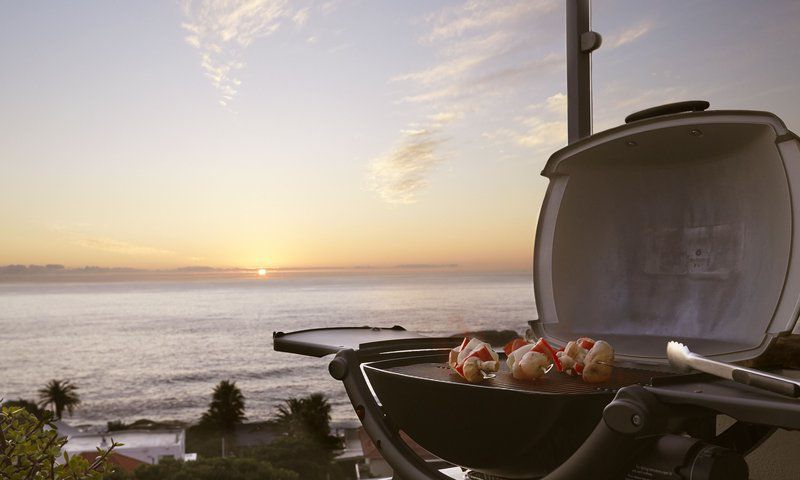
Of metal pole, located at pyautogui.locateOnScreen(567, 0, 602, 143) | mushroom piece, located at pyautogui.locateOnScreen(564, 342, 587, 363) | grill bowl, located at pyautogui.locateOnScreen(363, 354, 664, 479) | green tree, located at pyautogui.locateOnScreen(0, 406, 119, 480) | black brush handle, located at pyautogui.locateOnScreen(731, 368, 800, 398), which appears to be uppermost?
metal pole, located at pyautogui.locateOnScreen(567, 0, 602, 143)

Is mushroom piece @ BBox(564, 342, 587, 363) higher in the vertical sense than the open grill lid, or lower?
lower

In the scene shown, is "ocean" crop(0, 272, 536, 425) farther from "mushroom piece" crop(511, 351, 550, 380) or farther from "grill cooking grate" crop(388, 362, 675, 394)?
"mushroom piece" crop(511, 351, 550, 380)

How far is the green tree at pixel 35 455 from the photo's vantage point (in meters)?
1.12

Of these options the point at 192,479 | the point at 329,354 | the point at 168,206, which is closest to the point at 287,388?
the point at 168,206

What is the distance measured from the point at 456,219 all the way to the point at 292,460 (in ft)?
34.6

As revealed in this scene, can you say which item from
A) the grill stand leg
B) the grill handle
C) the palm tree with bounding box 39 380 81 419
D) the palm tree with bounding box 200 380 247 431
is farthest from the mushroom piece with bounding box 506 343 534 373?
the palm tree with bounding box 39 380 81 419

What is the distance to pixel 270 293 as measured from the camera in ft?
156

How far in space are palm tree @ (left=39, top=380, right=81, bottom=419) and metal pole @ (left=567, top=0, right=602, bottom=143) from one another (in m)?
28.5

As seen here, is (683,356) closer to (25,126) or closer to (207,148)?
(25,126)

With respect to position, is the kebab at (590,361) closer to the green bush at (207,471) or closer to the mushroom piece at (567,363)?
the mushroom piece at (567,363)

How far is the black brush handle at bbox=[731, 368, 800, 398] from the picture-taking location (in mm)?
644

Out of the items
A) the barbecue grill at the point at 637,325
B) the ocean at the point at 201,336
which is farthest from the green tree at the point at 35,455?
the ocean at the point at 201,336

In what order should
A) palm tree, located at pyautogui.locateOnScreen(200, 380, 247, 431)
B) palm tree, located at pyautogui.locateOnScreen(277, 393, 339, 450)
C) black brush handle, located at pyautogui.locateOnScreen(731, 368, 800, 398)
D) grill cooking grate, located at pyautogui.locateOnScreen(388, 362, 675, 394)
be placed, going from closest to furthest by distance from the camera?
1. black brush handle, located at pyautogui.locateOnScreen(731, 368, 800, 398)
2. grill cooking grate, located at pyautogui.locateOnScreen(388, 362, 675, 394)
3. palm tree, located at pyautogui.locateOnScreen(277, 393, 339, 450)
4. palm tree, located at pyautogui.locateOnScreen(200, 380, 247, 431)

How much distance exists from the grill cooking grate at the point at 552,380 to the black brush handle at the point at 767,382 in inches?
6.6
